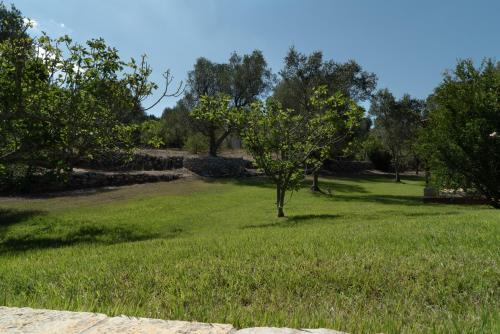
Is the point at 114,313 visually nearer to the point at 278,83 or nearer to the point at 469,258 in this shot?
the point at 469,258

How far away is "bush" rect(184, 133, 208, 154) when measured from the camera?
148ft

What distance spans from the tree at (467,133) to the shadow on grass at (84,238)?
13979mm

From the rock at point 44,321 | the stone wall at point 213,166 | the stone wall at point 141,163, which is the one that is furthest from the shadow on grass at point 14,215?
the stone wall at point 213,166

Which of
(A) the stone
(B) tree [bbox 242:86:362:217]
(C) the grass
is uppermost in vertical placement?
(B) tree [bbox 242:86:362:217]

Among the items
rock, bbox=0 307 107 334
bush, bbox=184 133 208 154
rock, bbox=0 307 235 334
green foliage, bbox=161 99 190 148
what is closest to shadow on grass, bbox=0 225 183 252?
rock, bbox=0 307 107 334

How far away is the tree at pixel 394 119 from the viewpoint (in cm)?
5072

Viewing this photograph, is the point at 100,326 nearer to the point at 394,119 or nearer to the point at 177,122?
the point at 177,122

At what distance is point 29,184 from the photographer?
25328mm

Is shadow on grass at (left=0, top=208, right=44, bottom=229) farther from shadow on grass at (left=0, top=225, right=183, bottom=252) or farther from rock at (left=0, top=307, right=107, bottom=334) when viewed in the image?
rock at (left=0, top=307, right=107, bottom=334)

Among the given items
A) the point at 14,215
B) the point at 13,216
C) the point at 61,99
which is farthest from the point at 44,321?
the point at 14,215

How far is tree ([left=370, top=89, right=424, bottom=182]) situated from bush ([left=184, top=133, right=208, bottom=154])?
2178 cm

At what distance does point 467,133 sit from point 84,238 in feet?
57.2

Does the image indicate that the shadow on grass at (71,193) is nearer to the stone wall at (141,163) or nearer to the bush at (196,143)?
the stone wall at (141,163)

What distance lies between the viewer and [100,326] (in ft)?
8.89
